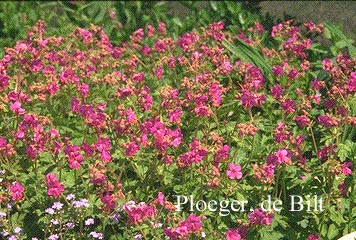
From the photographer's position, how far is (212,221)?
4316 millimetres

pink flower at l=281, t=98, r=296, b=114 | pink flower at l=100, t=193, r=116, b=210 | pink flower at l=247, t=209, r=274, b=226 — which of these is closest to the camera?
pink flower at l=247, t=209, r=274, b=226

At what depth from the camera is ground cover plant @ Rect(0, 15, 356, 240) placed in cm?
414

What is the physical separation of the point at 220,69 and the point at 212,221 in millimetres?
1016

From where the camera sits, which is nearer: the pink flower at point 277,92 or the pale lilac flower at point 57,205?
the pale lilac flower at point 57,205

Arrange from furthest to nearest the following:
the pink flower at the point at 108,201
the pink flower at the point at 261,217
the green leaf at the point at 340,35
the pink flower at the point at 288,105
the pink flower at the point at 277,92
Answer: the green leaf at the point at 340,35
the pink flower at the point at 277,92
the pink flower at the point at 288,105
the pink flower at the point at 108,201
the pink flower at the point at 261,217

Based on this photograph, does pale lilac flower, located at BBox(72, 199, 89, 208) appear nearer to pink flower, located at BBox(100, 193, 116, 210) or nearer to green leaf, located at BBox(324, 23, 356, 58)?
pink flower, located at BBox(100, 193, 116, 210)

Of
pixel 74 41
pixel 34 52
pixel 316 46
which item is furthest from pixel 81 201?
pixel 316 46

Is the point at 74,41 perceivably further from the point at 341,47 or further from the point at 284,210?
the point at 284,210

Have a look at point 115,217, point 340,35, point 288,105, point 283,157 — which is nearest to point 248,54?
point 340,35

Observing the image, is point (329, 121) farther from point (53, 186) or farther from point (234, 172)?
point (53, 186)

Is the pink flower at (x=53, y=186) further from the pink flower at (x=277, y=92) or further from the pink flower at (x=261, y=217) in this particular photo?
the pink flower at (x=277, y=92)

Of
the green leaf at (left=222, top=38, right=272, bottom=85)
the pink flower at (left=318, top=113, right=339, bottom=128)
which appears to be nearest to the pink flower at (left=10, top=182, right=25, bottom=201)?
the pink flower at (left=318, top=113, right=339, bottom=128)

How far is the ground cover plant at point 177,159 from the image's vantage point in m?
4.14

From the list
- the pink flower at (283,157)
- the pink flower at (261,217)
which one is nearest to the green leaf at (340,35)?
the pink flower at (283,157)
